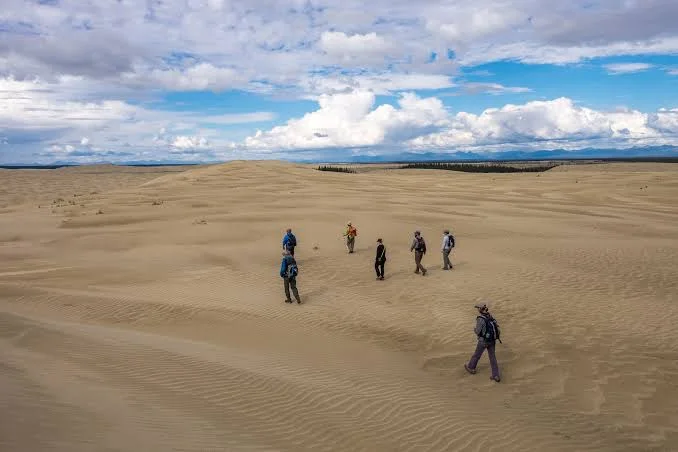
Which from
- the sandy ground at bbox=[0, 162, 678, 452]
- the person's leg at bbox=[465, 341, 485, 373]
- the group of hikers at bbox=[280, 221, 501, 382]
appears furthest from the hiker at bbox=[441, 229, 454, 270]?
the person's leg at bbox=[465, 341, 485, 373]

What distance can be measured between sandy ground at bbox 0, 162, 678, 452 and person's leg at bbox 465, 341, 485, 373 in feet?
0.80

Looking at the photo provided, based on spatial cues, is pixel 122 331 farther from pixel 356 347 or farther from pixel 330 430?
pixel 330 430

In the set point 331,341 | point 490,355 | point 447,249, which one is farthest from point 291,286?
point 447,249

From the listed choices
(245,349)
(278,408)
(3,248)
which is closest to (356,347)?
(245,349)

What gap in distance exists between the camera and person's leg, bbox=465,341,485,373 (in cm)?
961

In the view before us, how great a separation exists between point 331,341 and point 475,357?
340 cm

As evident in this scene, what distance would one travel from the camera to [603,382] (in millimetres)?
9664

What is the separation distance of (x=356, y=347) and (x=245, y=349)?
8.11 feet

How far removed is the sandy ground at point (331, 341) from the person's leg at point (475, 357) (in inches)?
9.6

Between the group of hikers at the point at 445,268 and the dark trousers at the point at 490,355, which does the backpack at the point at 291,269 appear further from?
the dark trousers at the point at 490,355

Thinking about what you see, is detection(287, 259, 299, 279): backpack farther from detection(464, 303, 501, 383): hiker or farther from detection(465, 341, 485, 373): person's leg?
detection(464, 303, 501, 383): hiker

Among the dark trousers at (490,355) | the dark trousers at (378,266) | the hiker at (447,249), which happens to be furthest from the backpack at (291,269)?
the hiker at (447,249)

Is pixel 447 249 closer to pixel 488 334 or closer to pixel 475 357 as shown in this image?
pixel 475 357

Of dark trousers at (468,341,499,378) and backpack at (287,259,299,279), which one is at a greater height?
backpack at (287,259,299,279)
